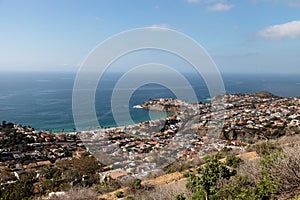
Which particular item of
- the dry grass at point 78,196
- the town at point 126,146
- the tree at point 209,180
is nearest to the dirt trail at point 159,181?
Answer: the dry grass at point 78,196

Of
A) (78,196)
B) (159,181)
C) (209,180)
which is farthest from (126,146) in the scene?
(209,180)

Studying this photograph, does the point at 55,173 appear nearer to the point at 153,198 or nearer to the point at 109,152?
the point at 109,152

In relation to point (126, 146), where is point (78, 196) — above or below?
above

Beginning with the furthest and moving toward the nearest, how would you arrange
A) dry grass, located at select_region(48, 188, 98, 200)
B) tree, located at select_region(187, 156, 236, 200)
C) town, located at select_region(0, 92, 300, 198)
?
town, located at select_region(0, 92, 300, 198) < dry grass, located at select_region(48, 188, 98, 200) < tree, located at select_region(187, 156, 236, 200)

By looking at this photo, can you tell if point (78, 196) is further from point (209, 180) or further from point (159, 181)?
point (209, 180)

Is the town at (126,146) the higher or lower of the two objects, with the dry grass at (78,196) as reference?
lower

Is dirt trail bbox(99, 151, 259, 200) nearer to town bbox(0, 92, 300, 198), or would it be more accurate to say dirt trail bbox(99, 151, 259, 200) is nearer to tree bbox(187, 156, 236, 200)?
town bbox(0, 92, 300, 198)

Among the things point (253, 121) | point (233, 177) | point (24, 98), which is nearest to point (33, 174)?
point (233, 177)

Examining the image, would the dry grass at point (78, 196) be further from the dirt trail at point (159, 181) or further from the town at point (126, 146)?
the town at point (126, 146)

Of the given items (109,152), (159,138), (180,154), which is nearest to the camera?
(180,154)

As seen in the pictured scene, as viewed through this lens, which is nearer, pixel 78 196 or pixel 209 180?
pixel 209 180

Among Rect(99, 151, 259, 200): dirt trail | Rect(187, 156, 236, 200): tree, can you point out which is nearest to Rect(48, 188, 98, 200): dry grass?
Rect(99, 151, 259, 200): dirt trail
